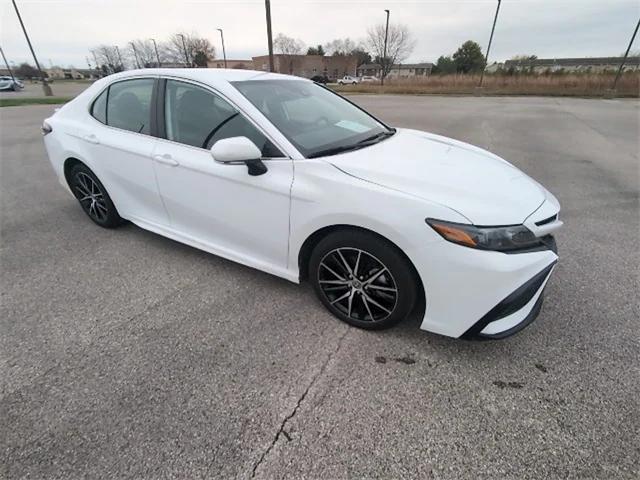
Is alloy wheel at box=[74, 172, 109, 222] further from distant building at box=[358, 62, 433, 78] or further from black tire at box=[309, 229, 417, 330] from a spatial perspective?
distant building at box=[358, 62, 433, 78]

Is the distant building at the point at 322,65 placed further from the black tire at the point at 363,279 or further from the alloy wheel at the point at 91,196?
the black tire at the point at 363,279

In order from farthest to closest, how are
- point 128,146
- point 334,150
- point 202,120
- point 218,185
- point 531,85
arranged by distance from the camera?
1. point 531,85
2. point 128,146
3. point 202,120
4. point 218,185
5. point 334,150

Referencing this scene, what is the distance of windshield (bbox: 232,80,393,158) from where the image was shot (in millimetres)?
2428

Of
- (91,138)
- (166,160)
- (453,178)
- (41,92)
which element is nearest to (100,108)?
(91,138)

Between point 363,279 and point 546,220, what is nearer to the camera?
point 546,220

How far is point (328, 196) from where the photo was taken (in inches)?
83.4

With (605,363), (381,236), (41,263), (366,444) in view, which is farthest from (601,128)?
(41,263)

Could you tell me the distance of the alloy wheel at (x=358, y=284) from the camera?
217cm

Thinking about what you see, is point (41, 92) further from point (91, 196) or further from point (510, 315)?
point (510, 315)

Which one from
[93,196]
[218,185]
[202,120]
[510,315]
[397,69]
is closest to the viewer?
[510,315]

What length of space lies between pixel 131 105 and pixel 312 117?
167 cm

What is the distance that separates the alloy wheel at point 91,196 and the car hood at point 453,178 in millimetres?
2754

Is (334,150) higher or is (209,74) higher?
(209,74)

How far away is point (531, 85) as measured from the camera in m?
27.5
